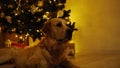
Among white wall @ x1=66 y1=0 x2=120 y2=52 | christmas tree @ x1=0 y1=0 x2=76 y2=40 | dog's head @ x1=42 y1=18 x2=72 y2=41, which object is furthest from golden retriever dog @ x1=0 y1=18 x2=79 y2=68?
white wall @ x1=66 y1=0 x2=120 y2=52

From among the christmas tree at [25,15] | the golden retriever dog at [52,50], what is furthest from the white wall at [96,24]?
the golden retriever dog at [52,50]

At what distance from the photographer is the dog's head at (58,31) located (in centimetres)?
200

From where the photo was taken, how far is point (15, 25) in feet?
9.12

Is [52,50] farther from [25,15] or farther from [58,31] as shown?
[25,15]

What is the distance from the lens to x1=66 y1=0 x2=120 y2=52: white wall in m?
3.53

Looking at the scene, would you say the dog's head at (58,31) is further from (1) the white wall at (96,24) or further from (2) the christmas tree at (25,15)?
(1) the white wall at (96,24)

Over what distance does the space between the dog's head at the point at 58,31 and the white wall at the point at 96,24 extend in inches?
64.2

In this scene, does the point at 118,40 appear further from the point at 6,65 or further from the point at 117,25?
the point at 6,65

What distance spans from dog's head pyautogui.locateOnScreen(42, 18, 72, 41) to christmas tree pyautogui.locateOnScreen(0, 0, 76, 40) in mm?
692

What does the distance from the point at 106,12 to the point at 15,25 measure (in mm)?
1426

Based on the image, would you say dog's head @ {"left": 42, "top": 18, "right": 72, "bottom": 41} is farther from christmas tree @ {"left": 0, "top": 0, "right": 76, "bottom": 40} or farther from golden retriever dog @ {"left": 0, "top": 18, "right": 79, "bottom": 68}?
christmas tree @ {"left": 0, "top": 0, "right": 76, "bottom": 40}

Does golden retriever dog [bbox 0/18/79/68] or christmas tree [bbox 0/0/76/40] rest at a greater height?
christmas tree [bbox 0/0/76/40]

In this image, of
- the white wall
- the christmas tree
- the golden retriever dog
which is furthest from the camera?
the white wall

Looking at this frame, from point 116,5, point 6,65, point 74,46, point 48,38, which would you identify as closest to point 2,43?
point 74,46
